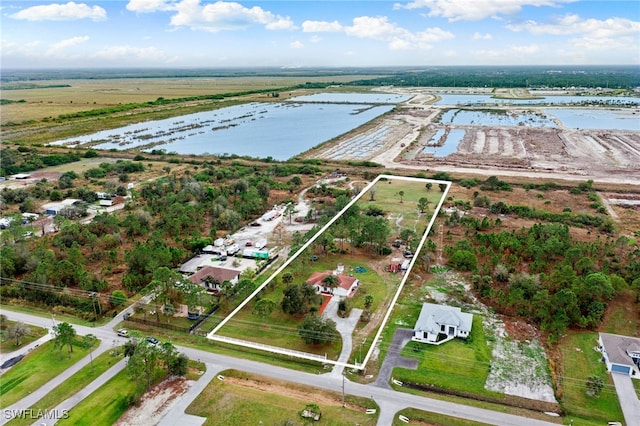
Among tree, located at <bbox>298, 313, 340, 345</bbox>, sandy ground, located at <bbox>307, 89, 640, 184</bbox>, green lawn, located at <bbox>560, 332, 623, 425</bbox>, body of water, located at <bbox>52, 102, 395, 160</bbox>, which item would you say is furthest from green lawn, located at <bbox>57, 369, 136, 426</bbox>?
body of water, located at <bbox>52, 102, 395, 160</bbox>

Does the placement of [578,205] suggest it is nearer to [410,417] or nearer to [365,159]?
[365,159]

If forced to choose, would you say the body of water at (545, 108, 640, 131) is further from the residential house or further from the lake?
the residential house

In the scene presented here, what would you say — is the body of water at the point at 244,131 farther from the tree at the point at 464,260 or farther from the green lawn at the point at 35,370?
the green lawn at the point at 35,370

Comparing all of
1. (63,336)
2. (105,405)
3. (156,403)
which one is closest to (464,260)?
(156,403)

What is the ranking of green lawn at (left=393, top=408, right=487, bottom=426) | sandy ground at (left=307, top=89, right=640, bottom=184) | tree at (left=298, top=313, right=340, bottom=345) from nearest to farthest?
tree at (left=298, top=313, right=340, bottom=345)
green lawn at (left=393, top=408, right=487, bottom=426)
sandy ground at (left=307, top=89, right=640, bottom=184)

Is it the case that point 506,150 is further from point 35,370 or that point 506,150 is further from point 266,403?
point 35,370

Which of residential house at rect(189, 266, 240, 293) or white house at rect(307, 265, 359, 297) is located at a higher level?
white house at rect(307, 265, 359, 297)

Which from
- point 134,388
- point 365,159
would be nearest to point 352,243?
point 134,388
